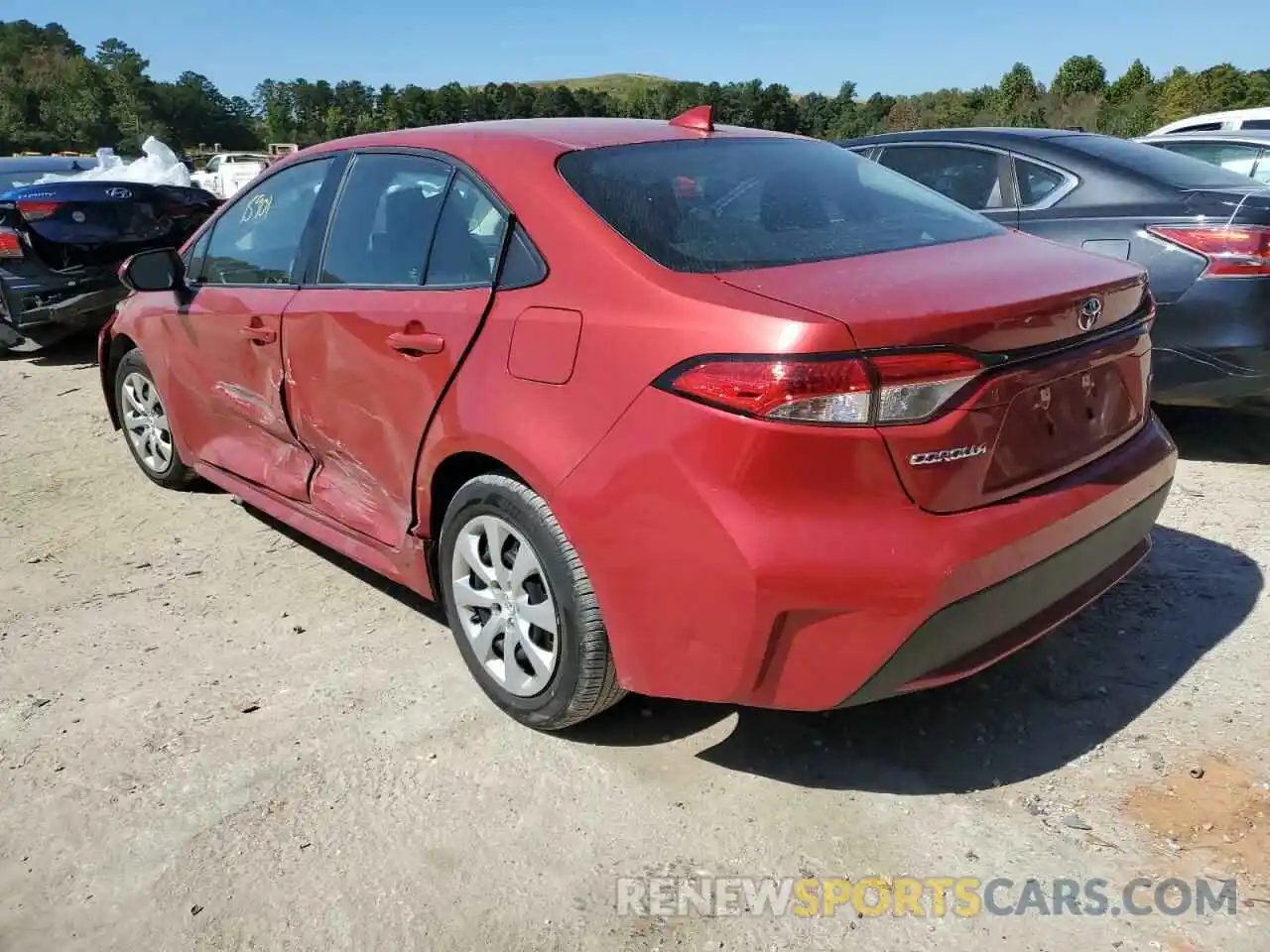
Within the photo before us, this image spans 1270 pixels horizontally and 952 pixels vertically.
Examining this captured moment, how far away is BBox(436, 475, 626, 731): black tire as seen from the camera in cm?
251

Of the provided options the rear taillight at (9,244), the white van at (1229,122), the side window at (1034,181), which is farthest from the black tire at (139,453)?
the white van at (1229,122)

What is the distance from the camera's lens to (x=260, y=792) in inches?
105

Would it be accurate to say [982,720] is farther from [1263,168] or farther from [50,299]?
[50,299]

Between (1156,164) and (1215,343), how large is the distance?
1116mm

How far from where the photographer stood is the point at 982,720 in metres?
2.83

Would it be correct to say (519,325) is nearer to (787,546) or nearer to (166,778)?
(787,546)

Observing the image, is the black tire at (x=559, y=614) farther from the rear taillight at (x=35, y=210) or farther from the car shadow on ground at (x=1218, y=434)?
the rear taillight at (x=35, y=210)

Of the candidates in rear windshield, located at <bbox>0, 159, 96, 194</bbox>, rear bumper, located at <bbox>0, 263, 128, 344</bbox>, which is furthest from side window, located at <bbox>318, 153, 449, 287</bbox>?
rear windshield, located at <bbox>0, 159, 96, 194</bbox>

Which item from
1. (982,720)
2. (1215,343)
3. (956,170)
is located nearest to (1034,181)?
(956,170)

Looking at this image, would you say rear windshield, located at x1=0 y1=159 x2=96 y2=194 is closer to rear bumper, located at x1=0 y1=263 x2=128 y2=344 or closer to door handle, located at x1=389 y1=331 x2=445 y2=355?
rear bumper, located at x1=0 y1=263 x2=128 y2=344

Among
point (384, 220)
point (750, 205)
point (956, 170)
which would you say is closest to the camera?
point (750, 205)

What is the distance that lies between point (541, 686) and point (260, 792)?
2.55 feet

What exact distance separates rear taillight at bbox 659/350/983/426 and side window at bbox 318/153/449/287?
1.27 meters

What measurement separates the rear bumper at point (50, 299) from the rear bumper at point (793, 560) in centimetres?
676
